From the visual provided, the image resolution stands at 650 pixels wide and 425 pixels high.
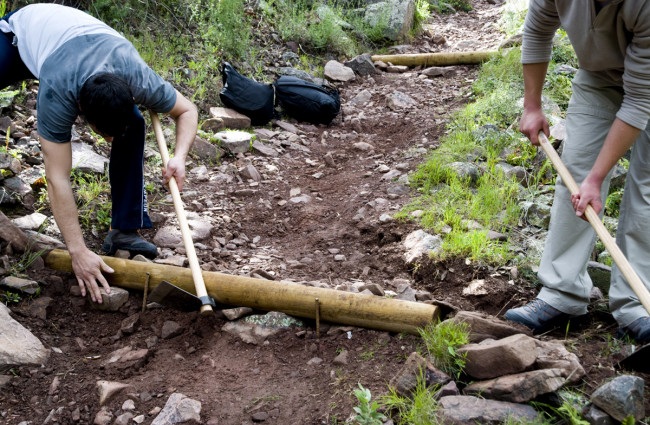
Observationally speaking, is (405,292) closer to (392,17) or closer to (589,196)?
(589,196)

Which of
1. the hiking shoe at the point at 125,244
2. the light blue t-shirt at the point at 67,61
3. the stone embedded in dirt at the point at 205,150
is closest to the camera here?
the light blue t-shirt at the point at 67,61

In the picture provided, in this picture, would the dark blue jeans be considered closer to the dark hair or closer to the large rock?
the dark hair

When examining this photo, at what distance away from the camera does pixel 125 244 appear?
3.37 metres

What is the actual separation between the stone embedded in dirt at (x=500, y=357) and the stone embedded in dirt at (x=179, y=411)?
108 centimetres

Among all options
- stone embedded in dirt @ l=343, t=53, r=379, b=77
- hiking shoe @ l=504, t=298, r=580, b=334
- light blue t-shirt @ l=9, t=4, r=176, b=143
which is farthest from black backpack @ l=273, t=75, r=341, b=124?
hiking shoe @ l=504, t=298, r=580, b=334

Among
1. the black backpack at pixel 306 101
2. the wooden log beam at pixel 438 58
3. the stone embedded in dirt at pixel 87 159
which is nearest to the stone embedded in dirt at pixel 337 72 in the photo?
the wooden log beam at pixel 438 58

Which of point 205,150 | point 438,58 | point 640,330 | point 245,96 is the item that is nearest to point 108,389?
point 640,330

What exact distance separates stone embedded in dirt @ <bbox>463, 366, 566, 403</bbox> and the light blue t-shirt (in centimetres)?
216

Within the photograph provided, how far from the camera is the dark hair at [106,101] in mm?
2514

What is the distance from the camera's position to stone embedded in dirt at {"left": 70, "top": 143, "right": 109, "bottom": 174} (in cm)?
409

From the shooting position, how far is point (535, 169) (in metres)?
4.32

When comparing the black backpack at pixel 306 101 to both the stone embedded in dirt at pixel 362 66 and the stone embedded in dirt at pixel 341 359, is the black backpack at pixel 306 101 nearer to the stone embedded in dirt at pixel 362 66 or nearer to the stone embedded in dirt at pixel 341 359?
the stone embedded in dirt at pixel 362 66

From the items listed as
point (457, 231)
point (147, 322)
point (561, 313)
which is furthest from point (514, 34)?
point (147, 322)

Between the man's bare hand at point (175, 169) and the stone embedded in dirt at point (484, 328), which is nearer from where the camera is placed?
the stone embedded in dirt at point (484, 328)
